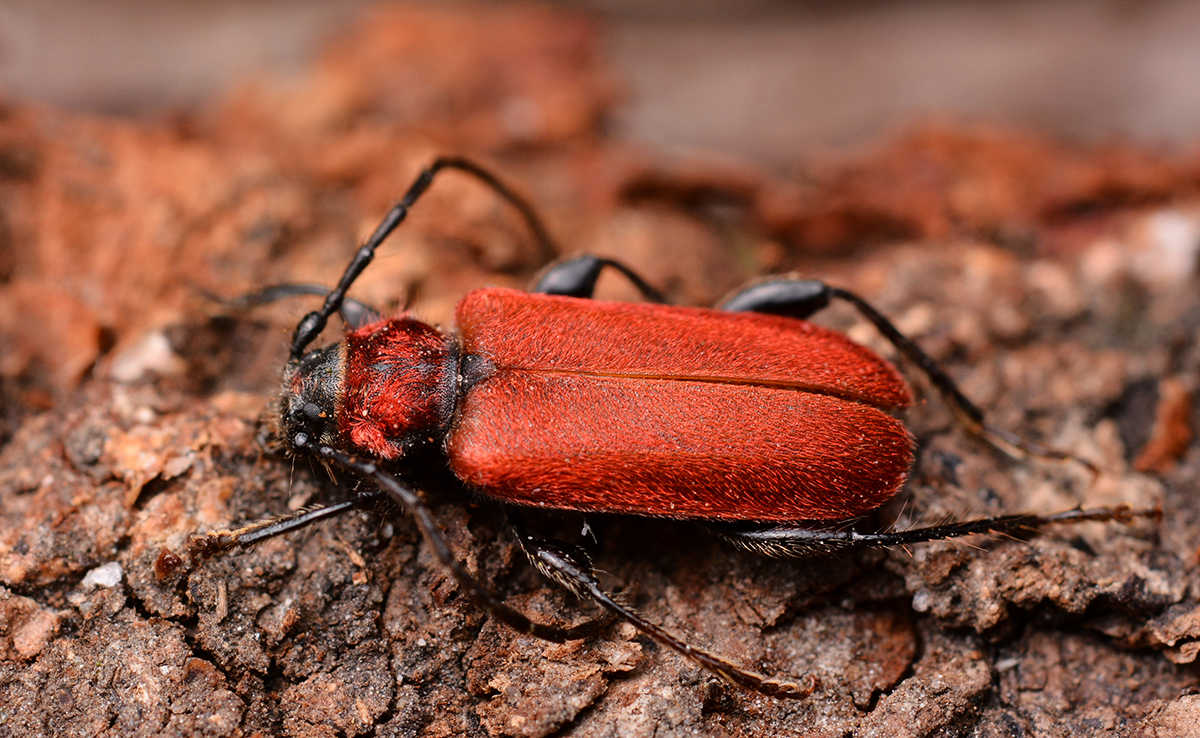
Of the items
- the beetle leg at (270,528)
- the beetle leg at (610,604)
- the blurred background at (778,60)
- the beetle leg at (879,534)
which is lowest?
the beetle leg at (610,604)

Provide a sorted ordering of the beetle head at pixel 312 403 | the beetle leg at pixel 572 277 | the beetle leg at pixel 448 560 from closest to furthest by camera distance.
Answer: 1. the beetle leg at pixel 448 560
2. the beetle head at pixel 312 403
3. the beetle leg at pixel 572 277

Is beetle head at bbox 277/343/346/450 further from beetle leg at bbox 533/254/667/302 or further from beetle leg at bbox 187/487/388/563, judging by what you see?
beetle leg at bbox 533/254/667/302

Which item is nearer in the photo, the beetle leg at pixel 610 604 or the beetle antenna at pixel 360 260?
the beetle leg at pixel 610 604

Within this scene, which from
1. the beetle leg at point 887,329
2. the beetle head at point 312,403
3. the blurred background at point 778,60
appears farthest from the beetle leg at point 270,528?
the blurred background at point 778,60

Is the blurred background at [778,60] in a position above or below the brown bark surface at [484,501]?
above

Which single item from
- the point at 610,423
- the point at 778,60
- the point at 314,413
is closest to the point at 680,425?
the point at 610,423

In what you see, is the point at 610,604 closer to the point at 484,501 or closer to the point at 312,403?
the point at 484,501

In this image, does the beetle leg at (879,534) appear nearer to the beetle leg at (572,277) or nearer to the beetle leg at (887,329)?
the beetle leg at (887,329)
